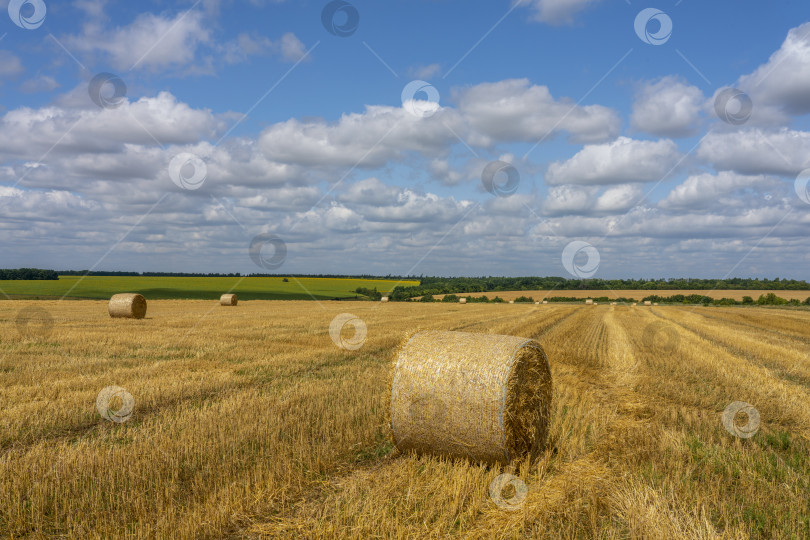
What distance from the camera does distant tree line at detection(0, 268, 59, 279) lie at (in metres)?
92.4

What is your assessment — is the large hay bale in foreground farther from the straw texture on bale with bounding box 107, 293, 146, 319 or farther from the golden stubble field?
the straw texture on bale with bounding box 107, 293, 146, 319

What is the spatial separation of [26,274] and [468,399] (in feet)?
362

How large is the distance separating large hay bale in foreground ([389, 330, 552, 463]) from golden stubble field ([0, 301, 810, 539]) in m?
0.26

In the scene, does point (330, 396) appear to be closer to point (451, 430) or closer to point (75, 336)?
point (451, 430)

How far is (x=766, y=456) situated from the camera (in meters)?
7.10

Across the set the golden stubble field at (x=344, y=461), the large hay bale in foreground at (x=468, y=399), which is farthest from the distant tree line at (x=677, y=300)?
the large hay bale in foreground at (x=468, y=399)

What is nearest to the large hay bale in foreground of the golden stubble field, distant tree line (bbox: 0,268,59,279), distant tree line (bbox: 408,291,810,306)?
the golden stubble field

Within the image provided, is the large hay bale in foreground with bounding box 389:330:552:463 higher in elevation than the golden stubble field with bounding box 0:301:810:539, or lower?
higher

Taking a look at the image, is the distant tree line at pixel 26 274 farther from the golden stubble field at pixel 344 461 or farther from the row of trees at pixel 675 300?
the golden stubble field at pixel 344 461

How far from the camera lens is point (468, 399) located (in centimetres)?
691

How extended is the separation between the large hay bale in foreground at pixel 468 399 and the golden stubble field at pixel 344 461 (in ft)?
0.86

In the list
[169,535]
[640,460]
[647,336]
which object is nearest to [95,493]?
[169,535]

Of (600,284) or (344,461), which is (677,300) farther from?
(344,461)

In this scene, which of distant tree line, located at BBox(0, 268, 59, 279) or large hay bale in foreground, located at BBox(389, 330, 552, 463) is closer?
large hay bale in foreground, located at BBox(389, 330, 552, 463)
